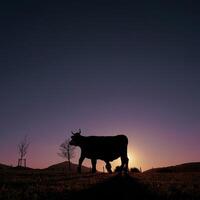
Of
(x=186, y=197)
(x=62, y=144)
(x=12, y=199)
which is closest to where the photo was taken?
(x=12, y=199)

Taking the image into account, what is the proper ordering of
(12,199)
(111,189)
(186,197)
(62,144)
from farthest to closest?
1. (62,144)
2. (111,189)
3. (186,197)
4. (12,199)

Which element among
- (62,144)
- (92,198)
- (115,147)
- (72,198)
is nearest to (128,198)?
(92,198)

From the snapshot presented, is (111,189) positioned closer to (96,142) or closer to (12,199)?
(12,199)

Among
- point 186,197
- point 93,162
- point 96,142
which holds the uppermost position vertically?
point 96,142

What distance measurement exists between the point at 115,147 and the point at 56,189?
597 inches

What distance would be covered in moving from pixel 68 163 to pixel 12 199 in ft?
216

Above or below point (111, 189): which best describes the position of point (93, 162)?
above

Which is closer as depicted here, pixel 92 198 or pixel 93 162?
pixel 92 198

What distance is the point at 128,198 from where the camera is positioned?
423 inches

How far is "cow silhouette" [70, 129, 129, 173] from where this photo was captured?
89.2 ft

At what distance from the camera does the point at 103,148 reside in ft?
93.4

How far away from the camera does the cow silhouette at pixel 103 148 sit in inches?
1070

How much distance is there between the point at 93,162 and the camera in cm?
2855

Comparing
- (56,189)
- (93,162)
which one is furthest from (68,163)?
(56,189)
